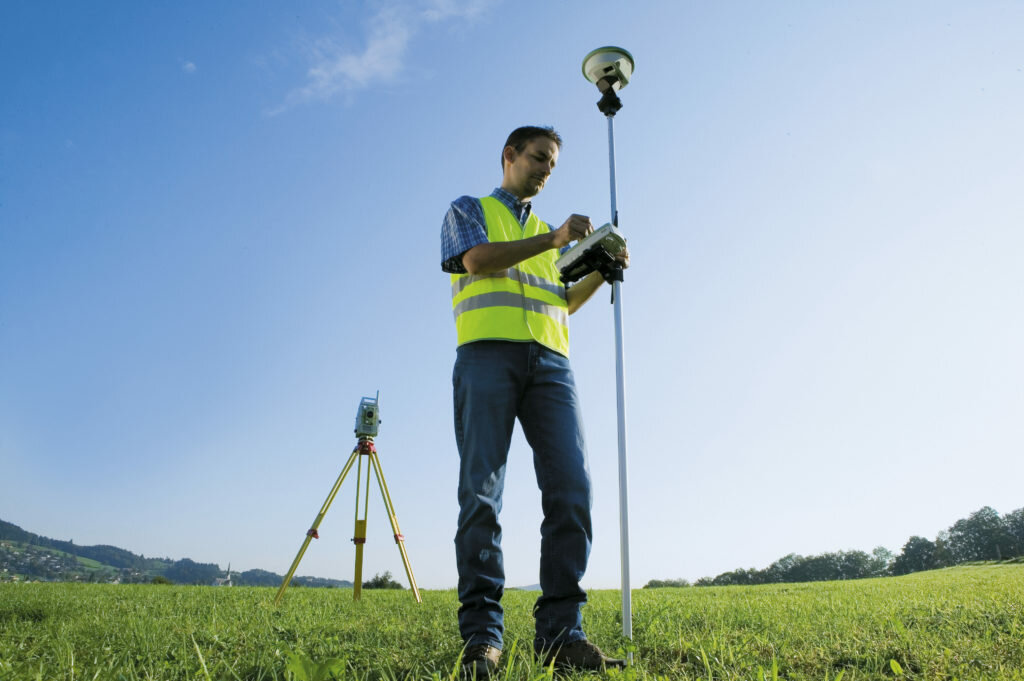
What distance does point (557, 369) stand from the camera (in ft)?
8.87

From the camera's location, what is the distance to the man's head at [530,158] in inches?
116

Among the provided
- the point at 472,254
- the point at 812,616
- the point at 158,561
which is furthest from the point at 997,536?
the point at 158,561

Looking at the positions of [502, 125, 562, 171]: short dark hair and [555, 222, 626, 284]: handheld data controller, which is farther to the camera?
[502, 125, 562, 171]: short dark hair

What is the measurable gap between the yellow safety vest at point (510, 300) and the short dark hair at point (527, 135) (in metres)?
0.34

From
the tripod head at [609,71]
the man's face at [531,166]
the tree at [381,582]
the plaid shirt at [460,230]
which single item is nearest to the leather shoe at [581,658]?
the plaid shirt at [460,230]

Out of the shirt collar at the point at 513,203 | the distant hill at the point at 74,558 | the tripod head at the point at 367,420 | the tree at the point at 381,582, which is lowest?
the distant hill at the point at 74,558

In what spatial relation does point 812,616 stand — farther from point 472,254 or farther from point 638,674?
point 472,254

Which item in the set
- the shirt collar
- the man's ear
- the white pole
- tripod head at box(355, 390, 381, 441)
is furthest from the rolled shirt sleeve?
tripod head at box(355, 390, 381, 441)

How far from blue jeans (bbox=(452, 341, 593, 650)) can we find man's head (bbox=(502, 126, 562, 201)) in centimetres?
91

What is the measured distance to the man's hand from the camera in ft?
8.06

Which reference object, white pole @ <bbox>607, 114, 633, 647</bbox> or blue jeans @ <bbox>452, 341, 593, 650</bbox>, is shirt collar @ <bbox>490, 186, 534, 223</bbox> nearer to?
white pole @ <bbox>607, 114, 633, 647</bbox>

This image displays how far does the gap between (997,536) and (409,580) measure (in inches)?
1809

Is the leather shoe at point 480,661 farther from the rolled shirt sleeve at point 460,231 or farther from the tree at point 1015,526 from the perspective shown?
the tree at point 1015,526

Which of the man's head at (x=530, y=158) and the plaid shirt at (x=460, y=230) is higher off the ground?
the man's head at (x=530, y=158)
